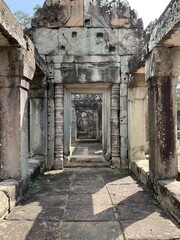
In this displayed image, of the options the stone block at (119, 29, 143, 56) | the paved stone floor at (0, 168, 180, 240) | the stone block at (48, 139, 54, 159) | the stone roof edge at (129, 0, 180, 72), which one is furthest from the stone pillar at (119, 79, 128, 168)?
the stone block at (48, 139, 54, 159)

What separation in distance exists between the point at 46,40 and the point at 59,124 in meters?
2.29

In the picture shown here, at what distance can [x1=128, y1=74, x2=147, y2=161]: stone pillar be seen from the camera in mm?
6078

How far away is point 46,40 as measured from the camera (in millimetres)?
6379

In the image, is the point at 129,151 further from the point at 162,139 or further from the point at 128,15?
the point at 128,15

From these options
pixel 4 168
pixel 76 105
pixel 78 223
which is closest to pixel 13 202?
pixel 4 168

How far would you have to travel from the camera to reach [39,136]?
618cm

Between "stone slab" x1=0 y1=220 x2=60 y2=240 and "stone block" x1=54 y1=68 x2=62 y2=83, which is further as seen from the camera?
"stone block" x1=54 y1=68 x2=62 y2=83

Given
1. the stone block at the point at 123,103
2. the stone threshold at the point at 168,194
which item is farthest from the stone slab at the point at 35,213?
the stone block at the point at 123,103

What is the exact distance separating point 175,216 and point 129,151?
3.26 m

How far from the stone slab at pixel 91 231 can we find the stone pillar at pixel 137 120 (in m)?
3.33

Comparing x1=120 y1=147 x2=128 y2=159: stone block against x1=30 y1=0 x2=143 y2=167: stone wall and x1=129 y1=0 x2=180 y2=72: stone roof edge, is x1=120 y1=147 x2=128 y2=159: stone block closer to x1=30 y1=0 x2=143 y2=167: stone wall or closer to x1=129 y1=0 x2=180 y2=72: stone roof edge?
x1=30 y1=0 x2=143 y2=167: stone wall

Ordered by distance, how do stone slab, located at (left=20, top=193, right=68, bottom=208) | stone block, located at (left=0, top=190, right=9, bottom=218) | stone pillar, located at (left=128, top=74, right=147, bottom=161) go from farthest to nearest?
1. stone pillar, located at (left=128, top=74, right=147, bottom=161)
2. stone slab, located at (left=20, top=193, right=68, bottom=208)
3. stone block, located at (left=0, top=190, right=9, bottom=218)

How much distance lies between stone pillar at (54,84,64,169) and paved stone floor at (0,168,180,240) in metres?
1.44

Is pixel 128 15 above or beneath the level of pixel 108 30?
above
